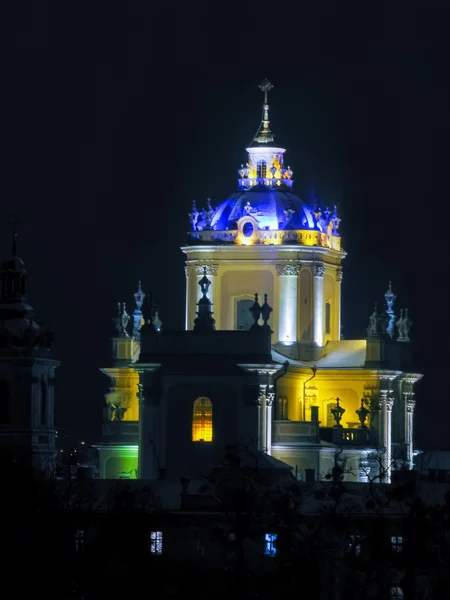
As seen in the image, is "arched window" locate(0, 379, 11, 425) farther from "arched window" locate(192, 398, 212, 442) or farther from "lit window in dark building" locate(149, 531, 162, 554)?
"lit window in dark building" locate(149, 531, 162, 554)

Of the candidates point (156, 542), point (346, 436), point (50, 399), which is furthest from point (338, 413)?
point (156, 542)

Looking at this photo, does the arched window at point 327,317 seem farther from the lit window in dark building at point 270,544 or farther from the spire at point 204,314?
the lit window in dark building at point 270,544

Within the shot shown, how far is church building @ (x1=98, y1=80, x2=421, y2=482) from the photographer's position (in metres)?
168

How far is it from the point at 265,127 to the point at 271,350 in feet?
37.0

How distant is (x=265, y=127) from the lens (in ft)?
584

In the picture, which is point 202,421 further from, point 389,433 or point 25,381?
point 389,433

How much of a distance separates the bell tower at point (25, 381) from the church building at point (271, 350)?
4.28 metres

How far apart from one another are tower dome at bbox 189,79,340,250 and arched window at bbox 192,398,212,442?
11009 mm

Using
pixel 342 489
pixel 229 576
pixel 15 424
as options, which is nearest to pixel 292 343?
pixel 15 424

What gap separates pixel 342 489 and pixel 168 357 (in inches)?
915

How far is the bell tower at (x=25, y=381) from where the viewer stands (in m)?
165

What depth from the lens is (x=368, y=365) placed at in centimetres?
17588

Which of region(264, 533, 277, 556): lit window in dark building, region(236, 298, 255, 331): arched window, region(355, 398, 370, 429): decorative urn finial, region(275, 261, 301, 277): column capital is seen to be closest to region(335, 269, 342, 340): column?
region(275, 261, 301, 277): column capital

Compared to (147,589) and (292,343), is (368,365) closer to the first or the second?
(292,343)
